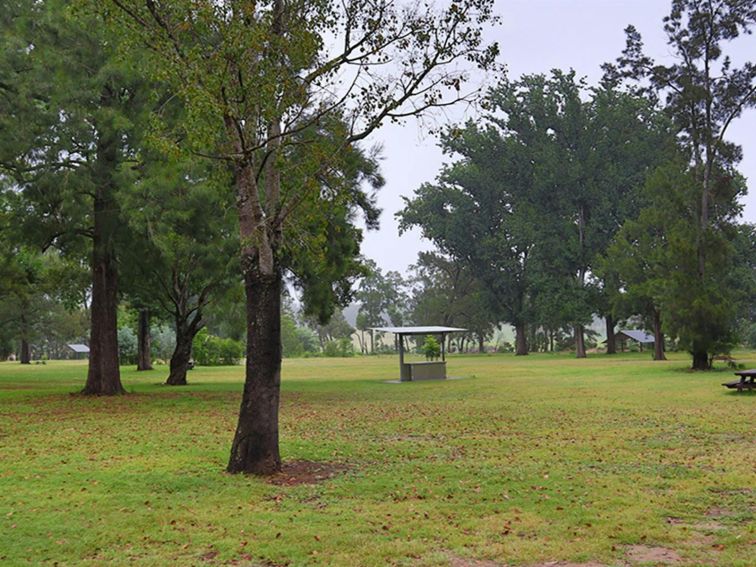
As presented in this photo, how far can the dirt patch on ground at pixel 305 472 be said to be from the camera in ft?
26.2

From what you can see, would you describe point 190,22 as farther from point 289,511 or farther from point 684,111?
point 684,111

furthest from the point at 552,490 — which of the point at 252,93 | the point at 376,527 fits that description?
the point at 252,93

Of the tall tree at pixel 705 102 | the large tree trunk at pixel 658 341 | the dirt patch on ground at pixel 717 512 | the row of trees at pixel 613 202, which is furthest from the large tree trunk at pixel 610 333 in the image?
the dirt patch on ground at pixel 717 512

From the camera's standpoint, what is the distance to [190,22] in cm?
789

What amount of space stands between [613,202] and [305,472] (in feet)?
159

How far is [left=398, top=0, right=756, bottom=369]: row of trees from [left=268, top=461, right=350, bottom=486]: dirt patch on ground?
21912 mm

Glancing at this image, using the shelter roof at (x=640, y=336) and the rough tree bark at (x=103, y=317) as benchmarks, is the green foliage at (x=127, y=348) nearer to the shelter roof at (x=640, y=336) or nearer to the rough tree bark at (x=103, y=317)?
the rough tree bark at (x=103, y=317)

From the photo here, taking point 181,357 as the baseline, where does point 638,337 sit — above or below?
below

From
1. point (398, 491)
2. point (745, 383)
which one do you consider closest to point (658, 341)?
point (745, 383)

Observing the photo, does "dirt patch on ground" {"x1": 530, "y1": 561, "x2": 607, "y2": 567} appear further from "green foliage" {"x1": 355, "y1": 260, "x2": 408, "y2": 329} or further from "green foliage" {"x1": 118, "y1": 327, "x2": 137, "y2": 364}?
"green foliage" {"x1": 355, "y1": 260, "x2": 408, "y2": 329}

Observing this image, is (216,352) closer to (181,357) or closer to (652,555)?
(181,357)

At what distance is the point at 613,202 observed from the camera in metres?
52.9

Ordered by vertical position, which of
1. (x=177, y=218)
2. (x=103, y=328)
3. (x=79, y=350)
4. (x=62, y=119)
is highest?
(x=62, y=119)

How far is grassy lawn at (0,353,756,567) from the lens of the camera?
545cm
